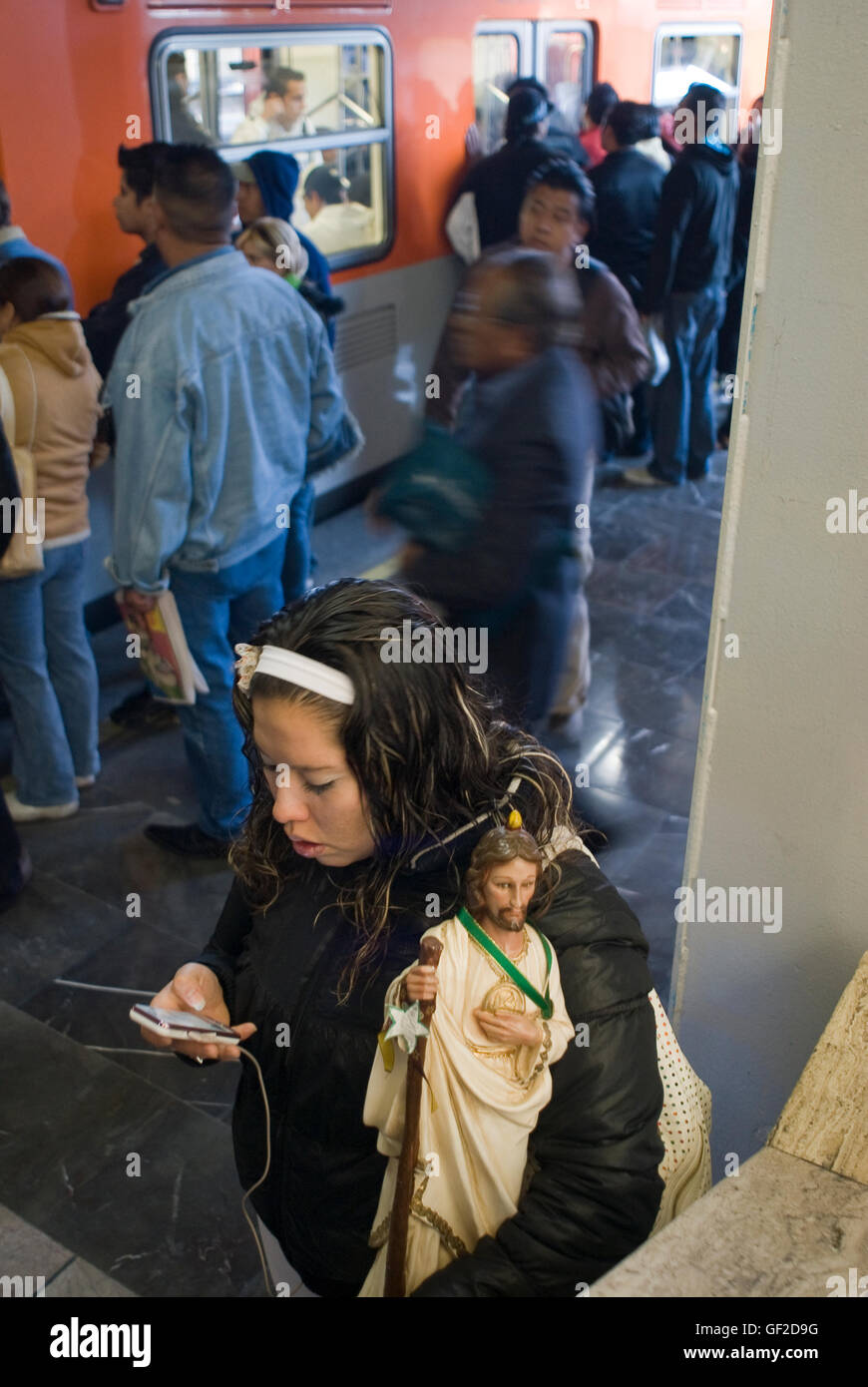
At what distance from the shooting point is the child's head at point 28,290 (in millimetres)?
3977

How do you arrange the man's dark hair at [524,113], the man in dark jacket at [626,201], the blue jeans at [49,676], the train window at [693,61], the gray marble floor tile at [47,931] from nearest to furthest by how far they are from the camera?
the gray marble floor tile at [47,931] < the blue jeans at [49,676] < the man's dark hair at [524,113] < the man in dark jacket at [626,201] < the train window at [693,61]

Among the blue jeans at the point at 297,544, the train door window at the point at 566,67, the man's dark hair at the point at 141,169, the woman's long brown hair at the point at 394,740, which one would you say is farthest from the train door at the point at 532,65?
the woman's long brown hair at the point at 394,740

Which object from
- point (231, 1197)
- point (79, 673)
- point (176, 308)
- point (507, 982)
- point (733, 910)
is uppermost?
point (176, 308)

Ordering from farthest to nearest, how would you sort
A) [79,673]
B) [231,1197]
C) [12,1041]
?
1. [79,673]
2. [12,1041]
3. [231,1197]

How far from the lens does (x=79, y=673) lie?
4.59 metres

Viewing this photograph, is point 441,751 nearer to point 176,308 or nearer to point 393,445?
point 176,308

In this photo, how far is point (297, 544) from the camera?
501 centimetres

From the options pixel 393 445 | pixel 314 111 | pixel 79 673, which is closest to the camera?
pixel 79 673

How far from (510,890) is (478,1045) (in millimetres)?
204

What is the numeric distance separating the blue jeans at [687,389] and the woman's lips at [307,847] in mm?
6542

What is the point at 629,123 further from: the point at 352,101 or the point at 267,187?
the point at 267,187

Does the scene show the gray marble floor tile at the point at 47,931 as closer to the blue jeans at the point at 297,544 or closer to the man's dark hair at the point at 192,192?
the blue jeans at the point at 297,544

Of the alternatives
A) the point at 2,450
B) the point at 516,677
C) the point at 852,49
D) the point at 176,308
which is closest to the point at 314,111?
the point at 176,308
